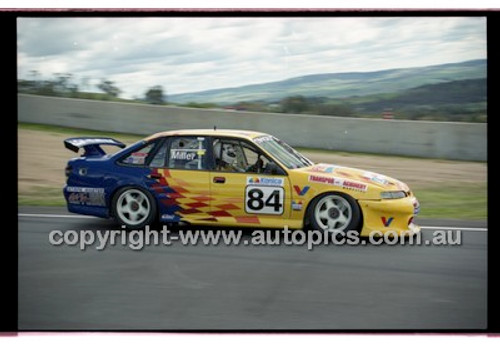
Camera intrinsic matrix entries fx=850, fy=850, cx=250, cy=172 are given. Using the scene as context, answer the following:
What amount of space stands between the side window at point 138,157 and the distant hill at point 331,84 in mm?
807

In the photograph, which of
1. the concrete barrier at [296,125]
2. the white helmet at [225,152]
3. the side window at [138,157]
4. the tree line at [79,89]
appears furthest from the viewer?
the side window at [138,157]

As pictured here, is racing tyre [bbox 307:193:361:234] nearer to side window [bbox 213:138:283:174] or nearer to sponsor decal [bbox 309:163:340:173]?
sponsor decal [bbox 309:163:340:173]

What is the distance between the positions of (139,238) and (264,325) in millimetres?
2062

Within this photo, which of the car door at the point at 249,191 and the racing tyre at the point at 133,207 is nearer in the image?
the car door at the point at 249,191

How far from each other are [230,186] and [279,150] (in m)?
0.61

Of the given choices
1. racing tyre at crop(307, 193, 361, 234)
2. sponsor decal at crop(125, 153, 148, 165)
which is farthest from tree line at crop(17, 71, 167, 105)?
racing tyre at crop(307, 193, 361, 234)

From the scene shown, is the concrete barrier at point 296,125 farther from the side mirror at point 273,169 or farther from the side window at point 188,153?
the side mirror at point 273,169

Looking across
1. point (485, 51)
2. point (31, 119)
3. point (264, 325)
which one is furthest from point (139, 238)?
point (485, 51)

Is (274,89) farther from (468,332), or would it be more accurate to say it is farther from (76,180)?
(468,332)

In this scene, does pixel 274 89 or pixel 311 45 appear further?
pixel 274 89

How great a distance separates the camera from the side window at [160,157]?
8.48 m

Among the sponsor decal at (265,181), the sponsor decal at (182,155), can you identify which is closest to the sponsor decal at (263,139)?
the sponsor decal at (265,181)
